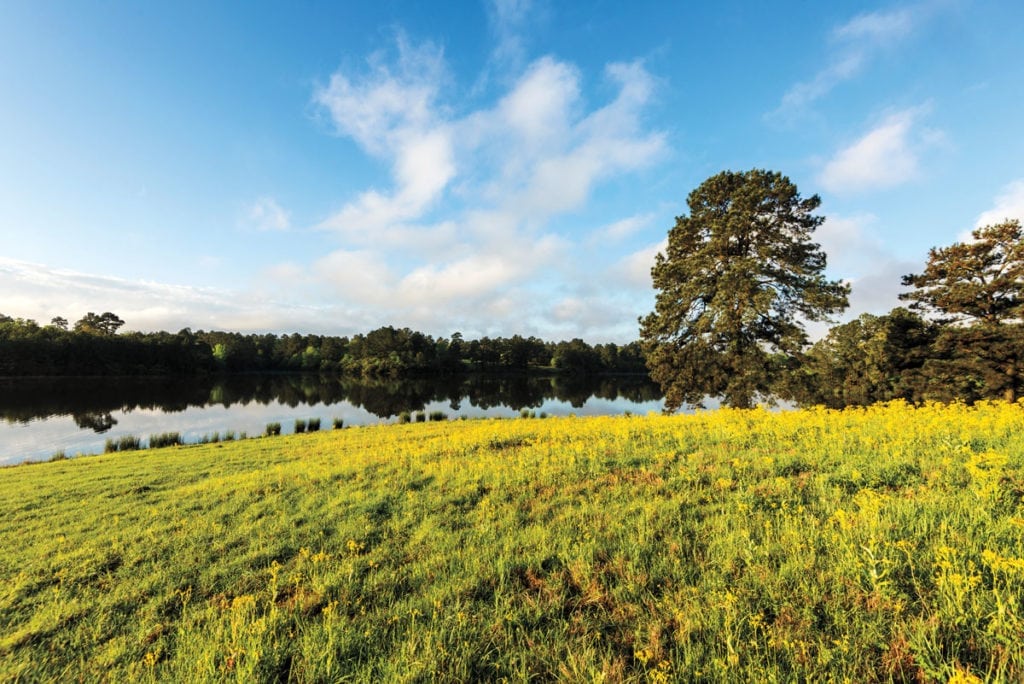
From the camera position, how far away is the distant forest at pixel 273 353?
80375 millimetres

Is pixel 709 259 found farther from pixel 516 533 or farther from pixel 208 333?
pixel 208 333

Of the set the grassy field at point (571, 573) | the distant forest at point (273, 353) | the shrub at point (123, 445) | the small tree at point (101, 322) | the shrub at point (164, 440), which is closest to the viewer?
the grassy field at point (571, 573)

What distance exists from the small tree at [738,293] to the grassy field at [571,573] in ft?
41.0

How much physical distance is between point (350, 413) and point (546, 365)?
10634 centimetres

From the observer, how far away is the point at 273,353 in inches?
5074

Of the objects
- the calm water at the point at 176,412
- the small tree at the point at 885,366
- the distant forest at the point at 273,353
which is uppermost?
the distant forest at the point at 273,353

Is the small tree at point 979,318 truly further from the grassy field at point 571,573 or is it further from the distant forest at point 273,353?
the distant forest at point 273,353

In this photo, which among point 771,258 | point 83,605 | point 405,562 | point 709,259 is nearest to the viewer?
point 83,605

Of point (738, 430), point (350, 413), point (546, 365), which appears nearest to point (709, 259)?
point (738, 430)

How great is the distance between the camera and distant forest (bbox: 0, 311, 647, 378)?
80.4 m

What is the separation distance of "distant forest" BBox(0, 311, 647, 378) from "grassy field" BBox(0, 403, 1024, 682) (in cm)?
6492

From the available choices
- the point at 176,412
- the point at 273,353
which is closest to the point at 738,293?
the point at 176,412

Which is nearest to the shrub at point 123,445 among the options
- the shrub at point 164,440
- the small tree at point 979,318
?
the shrub at point 164,440

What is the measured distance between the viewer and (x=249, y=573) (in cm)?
455
